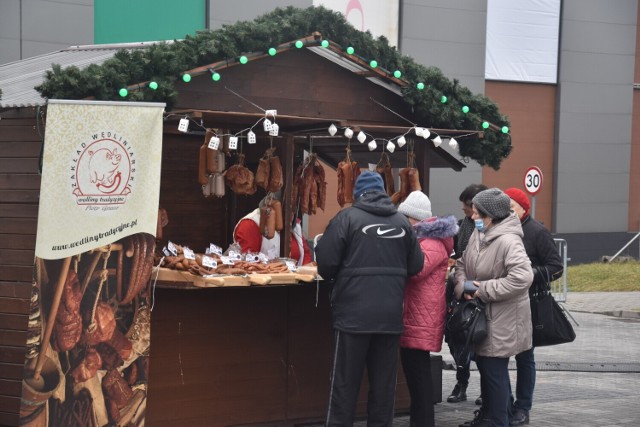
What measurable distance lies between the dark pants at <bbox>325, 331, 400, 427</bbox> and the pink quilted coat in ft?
0.90

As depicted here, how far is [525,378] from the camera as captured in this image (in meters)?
8.35

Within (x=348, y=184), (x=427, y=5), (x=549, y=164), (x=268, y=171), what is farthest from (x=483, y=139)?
(x=549, y=164)

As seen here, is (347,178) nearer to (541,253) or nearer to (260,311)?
(260,311)

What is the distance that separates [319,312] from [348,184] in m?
1.21

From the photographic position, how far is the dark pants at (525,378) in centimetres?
833

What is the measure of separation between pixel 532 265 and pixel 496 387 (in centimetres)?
116

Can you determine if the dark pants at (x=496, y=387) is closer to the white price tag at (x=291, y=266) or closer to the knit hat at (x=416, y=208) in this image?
the knit hat at (x=416, y=208)

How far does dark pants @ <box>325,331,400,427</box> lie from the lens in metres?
6.95

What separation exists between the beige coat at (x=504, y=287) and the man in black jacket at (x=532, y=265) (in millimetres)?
600

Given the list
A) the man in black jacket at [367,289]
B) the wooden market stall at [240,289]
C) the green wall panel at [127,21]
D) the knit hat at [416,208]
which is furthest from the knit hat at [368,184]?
the green wall panel at [127,21]

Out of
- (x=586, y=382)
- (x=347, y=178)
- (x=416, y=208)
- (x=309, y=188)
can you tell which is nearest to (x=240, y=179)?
(x=309, y=188)

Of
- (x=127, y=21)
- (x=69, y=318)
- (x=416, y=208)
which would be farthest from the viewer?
(x=127, y=21)

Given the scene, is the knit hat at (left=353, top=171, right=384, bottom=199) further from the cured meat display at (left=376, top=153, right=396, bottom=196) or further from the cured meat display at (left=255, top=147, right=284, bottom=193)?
the cured meat display at (left=376, top=153, right=396, bottom=196)

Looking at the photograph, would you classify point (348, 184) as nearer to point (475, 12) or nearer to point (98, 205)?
point (98, 205)
